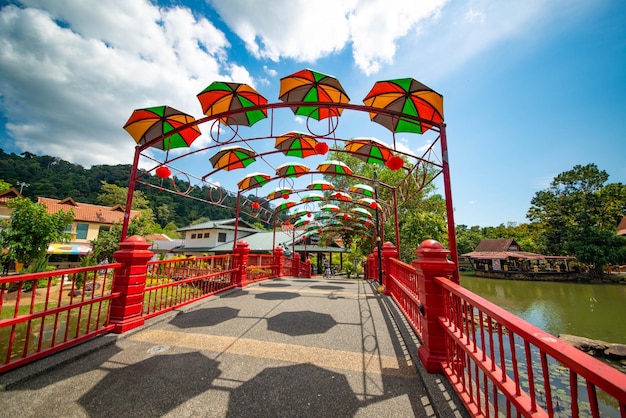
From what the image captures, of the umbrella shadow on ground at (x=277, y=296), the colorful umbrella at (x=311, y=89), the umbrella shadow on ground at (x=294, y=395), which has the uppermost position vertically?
the colorful umbrella at (x=311, y=89)

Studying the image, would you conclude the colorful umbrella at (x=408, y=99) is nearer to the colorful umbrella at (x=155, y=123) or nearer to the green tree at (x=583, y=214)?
the colorful umbrella at (x=155, y=123)

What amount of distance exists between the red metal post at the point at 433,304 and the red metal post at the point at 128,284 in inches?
168

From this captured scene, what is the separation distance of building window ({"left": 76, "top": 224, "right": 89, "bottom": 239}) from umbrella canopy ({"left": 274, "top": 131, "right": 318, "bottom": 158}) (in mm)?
29780

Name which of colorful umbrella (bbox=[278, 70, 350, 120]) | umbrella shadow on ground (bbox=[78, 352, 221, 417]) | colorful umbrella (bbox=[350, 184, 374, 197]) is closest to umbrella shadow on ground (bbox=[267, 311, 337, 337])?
umbrella shadow on ground (bbox=[78, 352, 221, 417])

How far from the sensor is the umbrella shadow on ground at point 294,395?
2.37 metres

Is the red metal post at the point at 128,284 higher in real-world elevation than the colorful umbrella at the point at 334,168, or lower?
lower

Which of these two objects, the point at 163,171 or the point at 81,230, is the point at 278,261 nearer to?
the point at 163,171

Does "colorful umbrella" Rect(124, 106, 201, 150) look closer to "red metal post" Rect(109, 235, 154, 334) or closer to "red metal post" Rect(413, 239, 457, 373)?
"red metal post" Rect(109, 235, 154, 334)

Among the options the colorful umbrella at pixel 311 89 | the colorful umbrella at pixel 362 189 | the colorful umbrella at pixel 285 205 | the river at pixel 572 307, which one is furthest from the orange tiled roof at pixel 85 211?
the river at pixel 572 307

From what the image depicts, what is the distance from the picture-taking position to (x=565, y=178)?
3331 cm

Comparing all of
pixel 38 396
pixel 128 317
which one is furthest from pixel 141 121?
pixel 38 396

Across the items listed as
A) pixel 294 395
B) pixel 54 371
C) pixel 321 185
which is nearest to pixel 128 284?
pixel 54 371

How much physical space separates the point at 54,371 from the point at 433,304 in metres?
4.61

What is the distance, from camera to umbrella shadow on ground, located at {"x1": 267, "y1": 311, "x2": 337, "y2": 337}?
4358mm
